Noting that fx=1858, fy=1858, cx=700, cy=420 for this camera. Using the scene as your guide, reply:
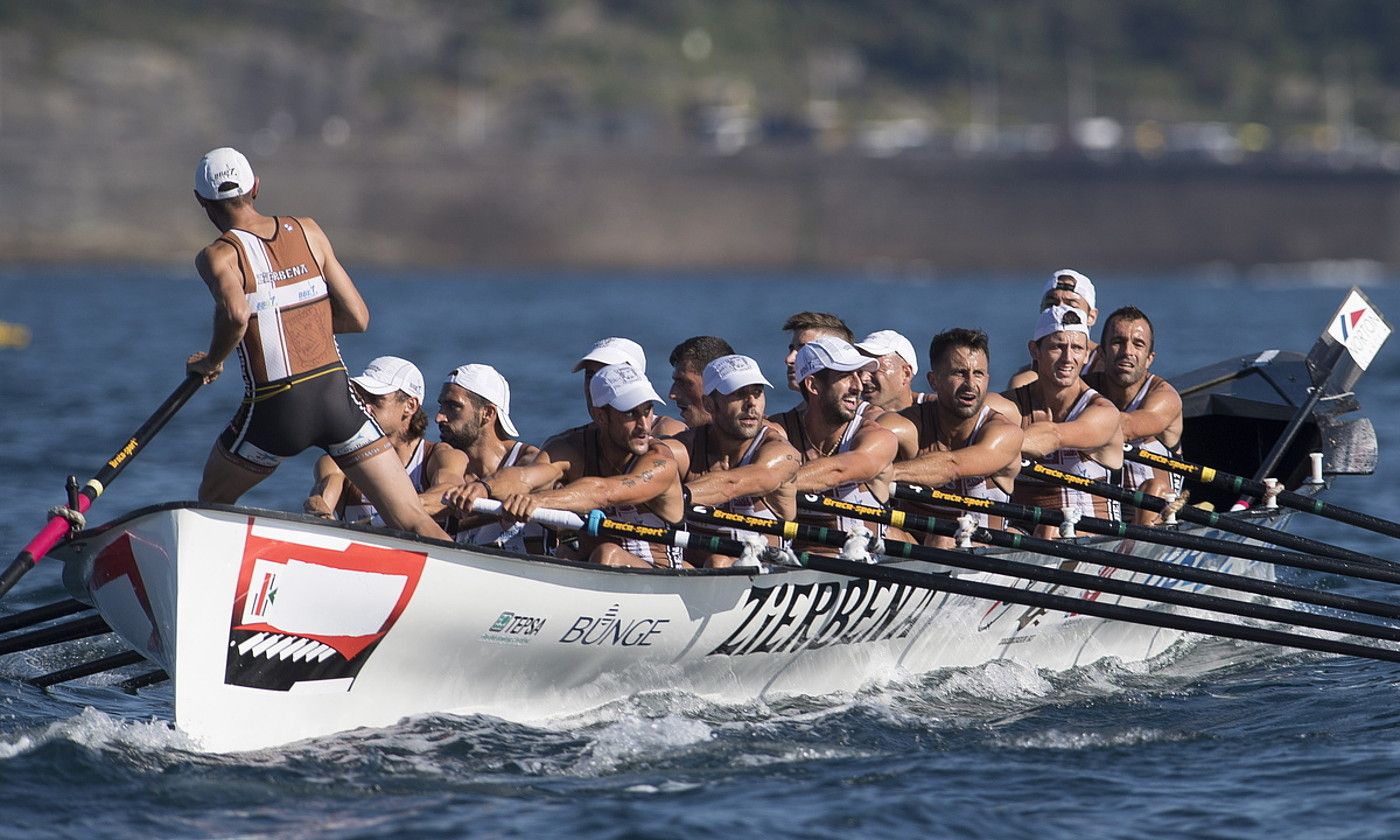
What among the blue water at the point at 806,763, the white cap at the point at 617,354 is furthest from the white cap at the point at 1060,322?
the white cap at the point at 617,354

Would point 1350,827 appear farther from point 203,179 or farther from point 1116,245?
point 1116,245

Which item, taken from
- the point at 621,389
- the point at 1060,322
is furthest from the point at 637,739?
the point at 1060,322

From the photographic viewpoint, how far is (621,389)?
309 inches

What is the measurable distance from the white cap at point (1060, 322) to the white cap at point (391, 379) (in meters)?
3.43

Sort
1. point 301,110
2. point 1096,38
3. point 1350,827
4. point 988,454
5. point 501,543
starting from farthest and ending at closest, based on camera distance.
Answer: point 1096,38 → point 301,110 → point 988,454 → point 501,543 → point 1350,827

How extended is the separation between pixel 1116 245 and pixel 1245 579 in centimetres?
5890

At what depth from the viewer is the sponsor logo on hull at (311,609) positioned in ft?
22.1

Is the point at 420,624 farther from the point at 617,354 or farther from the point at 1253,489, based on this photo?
the point at 1253,489

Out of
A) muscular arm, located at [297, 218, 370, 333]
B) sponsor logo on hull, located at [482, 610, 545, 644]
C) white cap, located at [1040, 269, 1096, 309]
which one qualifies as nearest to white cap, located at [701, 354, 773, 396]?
sponsor logo on hull, located at [482, 610, 545, 644]

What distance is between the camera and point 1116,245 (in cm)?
6588

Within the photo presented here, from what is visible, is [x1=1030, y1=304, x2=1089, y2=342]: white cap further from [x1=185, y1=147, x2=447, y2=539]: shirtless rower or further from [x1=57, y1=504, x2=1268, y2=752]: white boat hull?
[x1=185, y1=147, x2=447, y2=539]: shirtless rower

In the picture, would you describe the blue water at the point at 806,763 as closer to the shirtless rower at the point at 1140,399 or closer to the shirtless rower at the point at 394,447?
the shirtless rower at the point at 1140,399

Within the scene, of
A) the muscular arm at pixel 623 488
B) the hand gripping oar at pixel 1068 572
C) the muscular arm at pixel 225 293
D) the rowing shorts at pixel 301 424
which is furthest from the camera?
the hand gripping oar at pixel 1068 572

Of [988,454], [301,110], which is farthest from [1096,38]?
[988,454]
